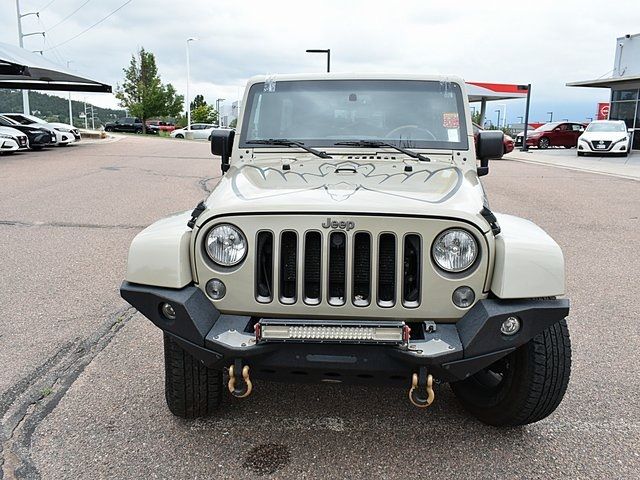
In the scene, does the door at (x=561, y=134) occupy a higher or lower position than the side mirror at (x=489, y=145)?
lower

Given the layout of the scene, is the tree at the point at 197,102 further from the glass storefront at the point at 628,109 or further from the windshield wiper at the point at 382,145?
the windshield wiper at the point at 382,145

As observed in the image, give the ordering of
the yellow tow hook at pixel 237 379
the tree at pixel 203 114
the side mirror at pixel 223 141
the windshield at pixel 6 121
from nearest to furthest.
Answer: the yellow tow hook at pixel 237 379, the side mirror at pixel 223 141, the windshield at pixel 6 121, the tree at pixel 203 114

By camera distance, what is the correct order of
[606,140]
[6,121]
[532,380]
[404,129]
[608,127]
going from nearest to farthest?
[532,380] → [404,129] → [6,121] → [606,140] → [608,127]

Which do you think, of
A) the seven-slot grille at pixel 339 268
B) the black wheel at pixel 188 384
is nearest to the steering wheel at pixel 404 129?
the seven-slot grille at pixel 339 268

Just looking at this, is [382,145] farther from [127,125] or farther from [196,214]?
[127,125]

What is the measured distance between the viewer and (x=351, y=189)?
2.95 metres

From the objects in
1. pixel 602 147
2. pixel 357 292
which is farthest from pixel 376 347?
pixel 602 147

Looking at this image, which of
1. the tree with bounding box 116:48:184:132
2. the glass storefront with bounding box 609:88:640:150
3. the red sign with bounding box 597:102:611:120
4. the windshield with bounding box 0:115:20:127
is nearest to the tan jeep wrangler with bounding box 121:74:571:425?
the windshield with bounding box 0:115:20:127

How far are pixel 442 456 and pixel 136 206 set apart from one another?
8.35 metres

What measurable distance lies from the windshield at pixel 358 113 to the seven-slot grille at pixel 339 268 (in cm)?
137

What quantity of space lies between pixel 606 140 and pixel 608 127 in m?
1.11

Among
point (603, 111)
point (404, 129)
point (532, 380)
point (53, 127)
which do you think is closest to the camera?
point (532, 380)

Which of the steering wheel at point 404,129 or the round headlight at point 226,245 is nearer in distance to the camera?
the round headlight at point 226,245

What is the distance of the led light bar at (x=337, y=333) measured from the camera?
2459mm
